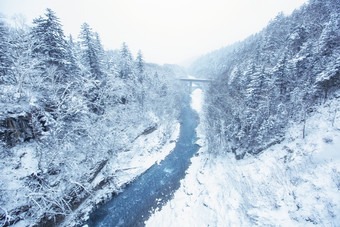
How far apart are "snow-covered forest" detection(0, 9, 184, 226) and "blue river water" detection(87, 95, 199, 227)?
204 centimetres

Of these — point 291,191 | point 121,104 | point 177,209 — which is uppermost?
point 121,104

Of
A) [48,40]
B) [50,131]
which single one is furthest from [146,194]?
[48,40]

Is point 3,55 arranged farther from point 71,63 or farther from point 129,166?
point 129,166

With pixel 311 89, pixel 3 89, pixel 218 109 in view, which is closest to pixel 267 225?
pixel 311 89

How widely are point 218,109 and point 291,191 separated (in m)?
15.9

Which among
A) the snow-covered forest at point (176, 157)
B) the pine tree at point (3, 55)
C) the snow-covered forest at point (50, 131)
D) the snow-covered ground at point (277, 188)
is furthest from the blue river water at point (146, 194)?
the pine tree at point (3, 55)

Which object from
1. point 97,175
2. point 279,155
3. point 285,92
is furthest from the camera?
point 285,92

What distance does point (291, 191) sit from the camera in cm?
895

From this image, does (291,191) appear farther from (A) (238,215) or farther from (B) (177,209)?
(B) (177,209)

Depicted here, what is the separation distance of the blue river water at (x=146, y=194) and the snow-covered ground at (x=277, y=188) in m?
1.05

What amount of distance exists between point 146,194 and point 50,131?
36.6 feet

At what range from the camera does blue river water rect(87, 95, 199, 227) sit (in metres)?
12.3

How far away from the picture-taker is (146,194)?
48.2ft

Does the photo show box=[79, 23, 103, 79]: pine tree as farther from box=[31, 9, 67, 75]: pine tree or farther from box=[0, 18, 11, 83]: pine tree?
box=[0, 18, 11, 83]: pine tree
